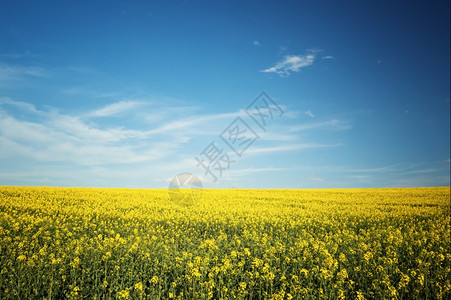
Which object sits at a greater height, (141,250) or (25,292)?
(141,250)

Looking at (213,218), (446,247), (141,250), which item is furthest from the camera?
(213,218)

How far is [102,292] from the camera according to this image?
18.9 ft

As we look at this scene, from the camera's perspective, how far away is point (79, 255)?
736 cm

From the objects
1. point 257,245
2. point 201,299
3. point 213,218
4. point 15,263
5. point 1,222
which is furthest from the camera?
point 213,218

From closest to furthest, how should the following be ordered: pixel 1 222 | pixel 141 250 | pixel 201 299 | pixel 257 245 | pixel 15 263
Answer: pixel 201 299, pixel 15 263, pixel 141 250, pixel 257 245, pixel 1 222

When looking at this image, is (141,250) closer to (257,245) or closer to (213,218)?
(257,245)

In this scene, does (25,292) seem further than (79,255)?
No

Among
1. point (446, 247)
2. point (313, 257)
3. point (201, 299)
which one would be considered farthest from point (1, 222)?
point (446, 247)

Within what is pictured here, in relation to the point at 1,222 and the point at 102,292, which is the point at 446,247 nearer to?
the point at 102,292

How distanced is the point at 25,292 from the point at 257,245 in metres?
6.44

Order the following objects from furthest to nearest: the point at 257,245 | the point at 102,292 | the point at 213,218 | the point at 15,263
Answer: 1. the point at 213,218
2. the point at 257,245
3. the point at 15,263
4. the point at 102,292

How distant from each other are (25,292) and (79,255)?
5.25ft

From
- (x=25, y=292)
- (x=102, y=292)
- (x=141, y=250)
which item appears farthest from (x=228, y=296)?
(x=25, y=292)

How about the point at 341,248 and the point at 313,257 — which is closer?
the point at 313,257
